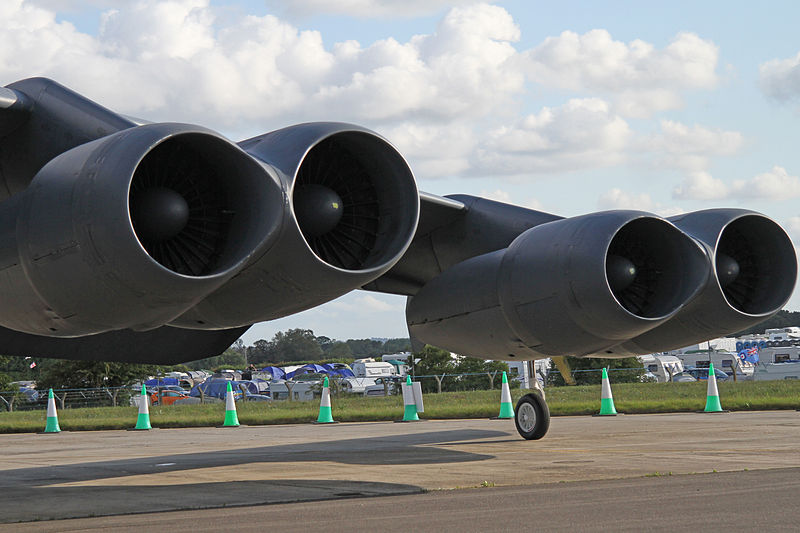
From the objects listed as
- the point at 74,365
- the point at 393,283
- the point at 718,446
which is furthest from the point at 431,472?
the point at 74,365

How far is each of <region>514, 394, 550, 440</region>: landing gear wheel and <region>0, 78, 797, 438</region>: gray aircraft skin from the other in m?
2.69

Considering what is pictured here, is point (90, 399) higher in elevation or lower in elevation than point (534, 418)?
higher

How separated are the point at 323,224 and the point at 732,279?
4.49 metres

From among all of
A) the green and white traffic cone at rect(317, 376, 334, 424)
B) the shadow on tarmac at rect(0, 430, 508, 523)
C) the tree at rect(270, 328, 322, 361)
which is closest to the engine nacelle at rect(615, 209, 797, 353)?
the shadow on tarmac at rect(0, 430, 508, 523)

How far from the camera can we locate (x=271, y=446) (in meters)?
14.1

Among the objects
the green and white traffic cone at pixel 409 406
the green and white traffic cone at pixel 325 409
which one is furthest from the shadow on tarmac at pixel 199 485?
the green and white traffic cone at pixel 325 409

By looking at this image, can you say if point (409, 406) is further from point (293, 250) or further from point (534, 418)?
point (293, 250)

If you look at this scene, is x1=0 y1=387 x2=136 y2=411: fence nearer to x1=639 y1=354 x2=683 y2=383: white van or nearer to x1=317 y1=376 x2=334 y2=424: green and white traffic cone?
x1=317 y1=376 x2=334 y2=424: green and white traffic cone

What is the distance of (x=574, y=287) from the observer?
8523mm

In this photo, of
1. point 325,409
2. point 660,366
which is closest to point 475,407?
point 325,409

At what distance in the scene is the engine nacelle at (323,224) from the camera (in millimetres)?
7195

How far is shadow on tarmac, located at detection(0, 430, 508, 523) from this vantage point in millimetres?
7551

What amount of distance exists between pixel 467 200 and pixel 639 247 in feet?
7.78

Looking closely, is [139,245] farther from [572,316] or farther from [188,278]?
[572,316]
